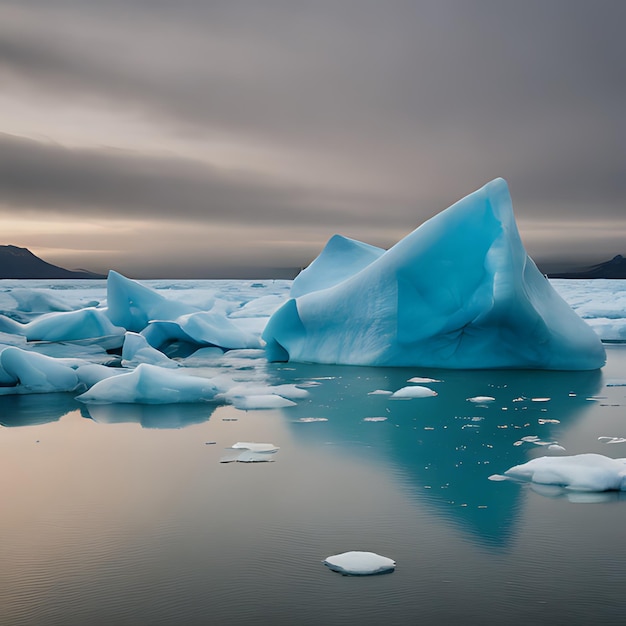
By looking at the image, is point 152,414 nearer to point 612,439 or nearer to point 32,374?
point 32,374

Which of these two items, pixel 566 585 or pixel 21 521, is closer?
pixel 566 585

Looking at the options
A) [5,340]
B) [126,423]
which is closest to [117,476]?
[126,423]

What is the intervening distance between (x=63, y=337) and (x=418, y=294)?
19.0 feet

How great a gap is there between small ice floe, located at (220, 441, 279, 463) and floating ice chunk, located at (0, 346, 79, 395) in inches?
113

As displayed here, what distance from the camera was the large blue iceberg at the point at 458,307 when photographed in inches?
304

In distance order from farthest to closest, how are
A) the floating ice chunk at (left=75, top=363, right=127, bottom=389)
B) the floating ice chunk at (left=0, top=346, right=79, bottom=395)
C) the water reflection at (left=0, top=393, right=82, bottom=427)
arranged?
the floating ice chunk at (left=75, top=363, right=127, bottom=389) → the floating ice chunk at (left=0, top=346, right=79, bottom=395) → the water reflection at (left=0, top=393, right=82, bottom=427)

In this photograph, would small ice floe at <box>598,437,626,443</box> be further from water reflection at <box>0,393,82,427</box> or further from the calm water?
water reflection at <box>0,393,82,427</box>

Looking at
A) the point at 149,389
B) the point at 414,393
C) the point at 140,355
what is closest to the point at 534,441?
the point at 414,393

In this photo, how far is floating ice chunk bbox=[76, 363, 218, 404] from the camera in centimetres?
588

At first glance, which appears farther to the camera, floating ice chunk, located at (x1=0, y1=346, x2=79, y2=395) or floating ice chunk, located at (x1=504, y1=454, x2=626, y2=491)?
floating ice chunk, located at (x1=0, y1=346, x2=79, y2=395)

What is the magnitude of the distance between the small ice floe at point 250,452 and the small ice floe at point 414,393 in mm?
2028

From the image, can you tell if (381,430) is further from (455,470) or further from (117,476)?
(117,476)

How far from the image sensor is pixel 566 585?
90.5 inches

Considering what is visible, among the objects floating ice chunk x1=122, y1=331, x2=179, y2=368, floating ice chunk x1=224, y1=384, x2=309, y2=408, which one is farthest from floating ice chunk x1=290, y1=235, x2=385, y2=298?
floating ice chunk x1=224, y1=384, x2=309, y2=408
